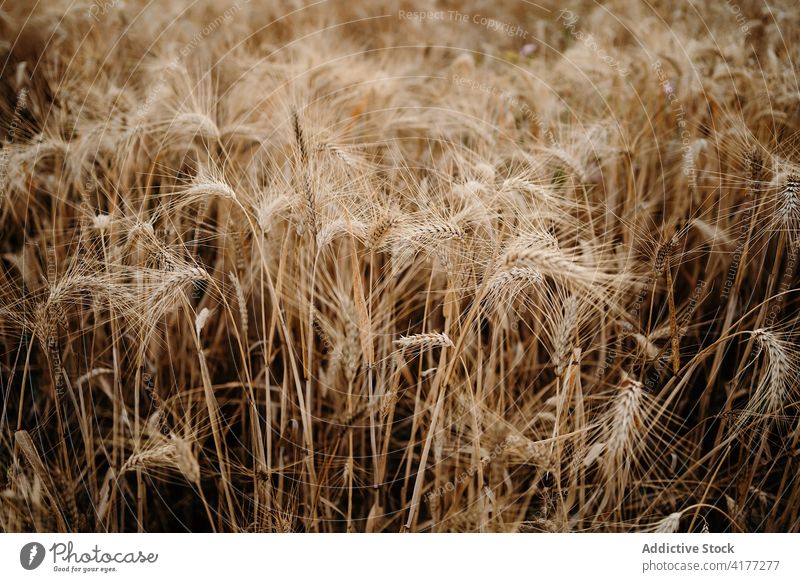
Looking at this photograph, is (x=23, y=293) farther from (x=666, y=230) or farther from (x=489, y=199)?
(x=666, y=230)

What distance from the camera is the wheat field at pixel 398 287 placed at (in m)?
1.04

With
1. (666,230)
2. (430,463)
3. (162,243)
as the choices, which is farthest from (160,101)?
(666,230)

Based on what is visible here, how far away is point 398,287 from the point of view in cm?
118

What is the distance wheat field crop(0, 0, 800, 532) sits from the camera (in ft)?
3.41
